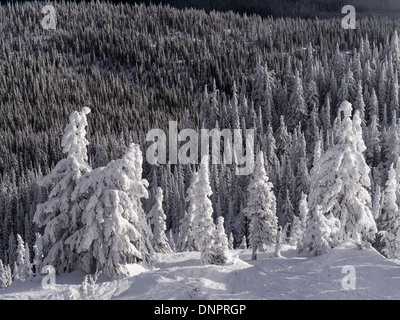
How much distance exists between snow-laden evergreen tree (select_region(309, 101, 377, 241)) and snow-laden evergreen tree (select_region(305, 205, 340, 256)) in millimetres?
2539

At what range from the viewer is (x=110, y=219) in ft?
82.9

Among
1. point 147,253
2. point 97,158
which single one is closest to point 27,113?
point 97,158

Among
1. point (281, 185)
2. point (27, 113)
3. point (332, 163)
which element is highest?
point (27, 113)

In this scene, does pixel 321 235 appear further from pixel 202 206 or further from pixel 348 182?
pixel 202 206

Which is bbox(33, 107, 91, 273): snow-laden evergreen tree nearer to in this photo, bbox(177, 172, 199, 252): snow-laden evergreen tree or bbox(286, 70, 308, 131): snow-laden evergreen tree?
bbox(177, 172, 199, 252): snow-laden evergreen tree

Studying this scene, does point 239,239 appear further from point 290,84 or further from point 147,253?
point 290,84

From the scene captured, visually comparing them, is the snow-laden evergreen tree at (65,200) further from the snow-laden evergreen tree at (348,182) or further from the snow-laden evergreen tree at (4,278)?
the snow-laden evergreen tree at (4,278)

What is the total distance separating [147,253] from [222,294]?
25.9 ft

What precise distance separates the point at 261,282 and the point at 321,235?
6601 mm

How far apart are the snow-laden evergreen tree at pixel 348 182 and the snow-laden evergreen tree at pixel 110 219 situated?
1303 centimetres

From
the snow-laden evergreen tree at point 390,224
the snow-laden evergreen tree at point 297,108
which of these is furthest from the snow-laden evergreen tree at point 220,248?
the snow-laden evergreen tree at point 297,108

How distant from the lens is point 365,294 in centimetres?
1955

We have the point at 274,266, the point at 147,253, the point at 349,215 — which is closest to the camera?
the point at 274,266

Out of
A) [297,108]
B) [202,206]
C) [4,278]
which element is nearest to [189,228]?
[202,206]
